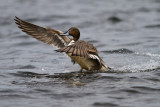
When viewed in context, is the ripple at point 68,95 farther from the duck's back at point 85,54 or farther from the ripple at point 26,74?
the ripple at point 26,74

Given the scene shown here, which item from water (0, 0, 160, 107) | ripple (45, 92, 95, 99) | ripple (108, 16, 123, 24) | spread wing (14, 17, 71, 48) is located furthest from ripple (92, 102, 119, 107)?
ripple (108, 16, 123, 24)

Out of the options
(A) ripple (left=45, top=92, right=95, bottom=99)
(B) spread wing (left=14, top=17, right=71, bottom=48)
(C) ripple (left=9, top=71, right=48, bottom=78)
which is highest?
(B) spread wing (left=14, top=17, right=71, bottom=48)

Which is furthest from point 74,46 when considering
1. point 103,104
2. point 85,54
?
point 103,104

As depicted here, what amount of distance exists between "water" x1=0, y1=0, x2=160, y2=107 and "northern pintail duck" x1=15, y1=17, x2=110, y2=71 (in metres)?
0.29

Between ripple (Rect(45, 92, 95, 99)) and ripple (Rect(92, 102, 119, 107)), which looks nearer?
ripple (Rect(92, 102, 119, 107))

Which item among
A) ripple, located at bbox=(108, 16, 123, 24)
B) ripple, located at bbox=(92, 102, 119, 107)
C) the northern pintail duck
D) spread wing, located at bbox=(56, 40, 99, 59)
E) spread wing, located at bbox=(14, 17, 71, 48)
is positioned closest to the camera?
ripple, located at bbox=(92, 102, 119, 107)

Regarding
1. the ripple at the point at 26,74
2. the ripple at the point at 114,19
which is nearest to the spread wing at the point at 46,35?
the ripple at the point at 26,74

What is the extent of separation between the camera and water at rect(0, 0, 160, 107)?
6.67 meters

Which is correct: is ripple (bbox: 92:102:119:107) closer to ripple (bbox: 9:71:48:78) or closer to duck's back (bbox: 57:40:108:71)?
duck's back (bbox: 57:40:108:71)

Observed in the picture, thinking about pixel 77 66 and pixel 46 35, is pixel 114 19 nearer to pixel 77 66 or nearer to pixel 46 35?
pixel 77 66

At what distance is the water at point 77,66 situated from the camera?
6668 millimetres

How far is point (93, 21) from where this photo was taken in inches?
634

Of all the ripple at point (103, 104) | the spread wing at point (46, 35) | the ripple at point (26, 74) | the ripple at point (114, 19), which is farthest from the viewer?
the ripple at point (114, 19)

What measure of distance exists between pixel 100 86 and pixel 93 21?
897cm
